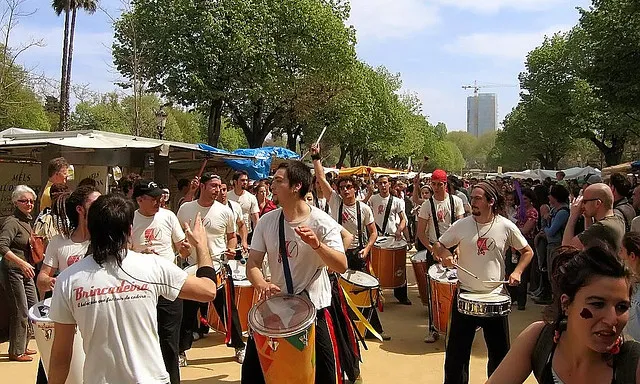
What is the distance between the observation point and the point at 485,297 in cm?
492

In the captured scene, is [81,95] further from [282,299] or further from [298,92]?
[282,299]

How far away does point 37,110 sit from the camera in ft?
116

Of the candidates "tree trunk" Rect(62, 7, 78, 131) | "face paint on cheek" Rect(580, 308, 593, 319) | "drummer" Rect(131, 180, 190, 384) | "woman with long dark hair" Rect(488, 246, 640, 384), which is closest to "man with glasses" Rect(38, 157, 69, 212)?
"drummer" Rect(131, 180, 190, 384)

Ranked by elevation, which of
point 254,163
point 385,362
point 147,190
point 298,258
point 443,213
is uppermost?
point 254,163

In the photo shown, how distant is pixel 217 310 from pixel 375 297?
1797 mm

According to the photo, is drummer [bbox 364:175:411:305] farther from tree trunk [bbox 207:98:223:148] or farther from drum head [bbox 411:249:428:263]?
tree trunk [bbox 207:98:223:148]

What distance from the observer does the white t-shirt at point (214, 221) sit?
684cm

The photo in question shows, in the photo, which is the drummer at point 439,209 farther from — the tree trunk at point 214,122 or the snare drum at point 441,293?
the tree trunk at point 214,122

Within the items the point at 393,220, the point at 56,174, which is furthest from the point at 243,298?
the point at 393,220

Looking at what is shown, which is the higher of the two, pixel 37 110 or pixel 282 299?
pixel 37 110

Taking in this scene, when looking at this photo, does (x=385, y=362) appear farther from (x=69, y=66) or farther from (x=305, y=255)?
(x=69, y=66)

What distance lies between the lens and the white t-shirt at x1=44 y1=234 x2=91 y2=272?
4.29 meters

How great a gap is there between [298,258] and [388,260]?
5.22m

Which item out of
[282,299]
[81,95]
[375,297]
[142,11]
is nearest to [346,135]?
[81,95]
